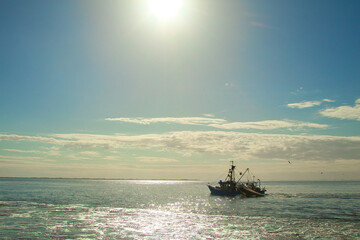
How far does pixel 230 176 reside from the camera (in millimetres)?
107625

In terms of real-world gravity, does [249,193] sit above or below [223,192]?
above

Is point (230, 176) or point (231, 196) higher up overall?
point (230, 176)

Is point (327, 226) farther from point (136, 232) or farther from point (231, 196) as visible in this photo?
point (231, 196)

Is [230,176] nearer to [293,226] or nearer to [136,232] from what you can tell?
[293,226]

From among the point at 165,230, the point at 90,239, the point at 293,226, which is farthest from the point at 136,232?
the point at 293,226

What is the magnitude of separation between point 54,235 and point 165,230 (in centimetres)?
1245

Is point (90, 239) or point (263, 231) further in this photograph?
point (263, 231)

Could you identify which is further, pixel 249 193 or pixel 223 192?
pixel 223 192

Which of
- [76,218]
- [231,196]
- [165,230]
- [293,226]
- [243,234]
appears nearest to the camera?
[243,234]

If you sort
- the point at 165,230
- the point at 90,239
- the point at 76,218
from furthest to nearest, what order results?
the point at 76,218 < the point at 165,230 < the point at 90,239

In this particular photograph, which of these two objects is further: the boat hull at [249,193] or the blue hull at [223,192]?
the blue hull at [223,192]

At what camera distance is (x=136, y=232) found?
3222cm

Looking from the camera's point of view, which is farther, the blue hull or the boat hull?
the blue hull

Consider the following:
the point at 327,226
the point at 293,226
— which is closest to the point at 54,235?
the point at 293,226
